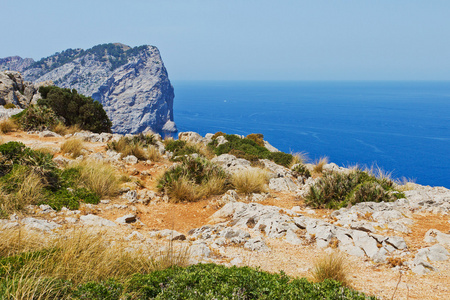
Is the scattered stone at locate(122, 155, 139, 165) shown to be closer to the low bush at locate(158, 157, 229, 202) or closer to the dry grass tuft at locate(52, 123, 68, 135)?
the low bush at locate(158, 157, 229, 202)

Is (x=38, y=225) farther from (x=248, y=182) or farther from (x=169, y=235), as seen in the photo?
(x=248, y=182)

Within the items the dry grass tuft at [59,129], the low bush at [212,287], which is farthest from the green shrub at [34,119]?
the low bush at [212,287]

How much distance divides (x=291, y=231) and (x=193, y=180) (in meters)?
4.01

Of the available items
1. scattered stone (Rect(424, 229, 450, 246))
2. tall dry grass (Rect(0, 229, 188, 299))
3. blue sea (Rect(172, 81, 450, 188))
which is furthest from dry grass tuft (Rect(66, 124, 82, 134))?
blue sea (Rect(172, 81, 450, 188))

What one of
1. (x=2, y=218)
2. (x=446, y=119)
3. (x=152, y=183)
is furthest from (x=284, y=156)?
(x=446, y=119)

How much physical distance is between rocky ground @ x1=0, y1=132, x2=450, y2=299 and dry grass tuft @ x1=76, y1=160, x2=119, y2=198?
320 millimetres

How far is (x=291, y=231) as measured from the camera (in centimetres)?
593

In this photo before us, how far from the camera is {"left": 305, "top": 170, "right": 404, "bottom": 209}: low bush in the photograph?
7770mm

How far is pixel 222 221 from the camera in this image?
7.11 meters

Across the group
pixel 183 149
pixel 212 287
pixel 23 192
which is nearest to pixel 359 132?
pixel 183 149

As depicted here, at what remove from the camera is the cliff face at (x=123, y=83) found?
12038 centimetres

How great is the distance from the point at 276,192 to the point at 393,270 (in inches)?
215

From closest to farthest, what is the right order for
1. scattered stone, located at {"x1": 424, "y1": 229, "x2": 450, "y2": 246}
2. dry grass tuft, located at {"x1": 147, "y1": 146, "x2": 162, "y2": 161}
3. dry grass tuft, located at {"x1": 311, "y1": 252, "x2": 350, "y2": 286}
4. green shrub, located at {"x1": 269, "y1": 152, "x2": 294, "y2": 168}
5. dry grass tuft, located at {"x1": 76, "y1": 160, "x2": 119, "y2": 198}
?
1. dry grass tuft, located at {"x1": 311, "y1": 252, "x2": 350, "y2": 286}
2. scattered stone, located at {"x1": 424, "y1": 229, "x2": 450, "y2": 246}
3. dry grass tuft, located at {"x1": 76, "y1": 160, "x2": 119, "y2": 198}
4. dry grass tuft, located at {"x1": 147, "y1": 146, "x2": 162, "y2": 161}
5. green shrub, located at {"x1": 269, "y1": 152, "x2": 294, "y2": 168}

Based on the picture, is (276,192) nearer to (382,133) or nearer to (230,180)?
(230,180)
